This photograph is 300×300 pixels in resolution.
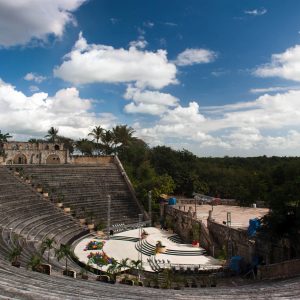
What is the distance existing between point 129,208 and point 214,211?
8.53 metres

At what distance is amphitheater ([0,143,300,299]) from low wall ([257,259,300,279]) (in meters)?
1.18

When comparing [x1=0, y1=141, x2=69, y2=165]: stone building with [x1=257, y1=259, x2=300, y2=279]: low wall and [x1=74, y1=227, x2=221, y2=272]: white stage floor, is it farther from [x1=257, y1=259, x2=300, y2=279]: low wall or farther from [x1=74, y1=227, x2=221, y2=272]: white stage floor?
[x1=257, y1=259, x2=300, y2=279]: low wall

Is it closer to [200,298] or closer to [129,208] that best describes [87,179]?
[129,208]

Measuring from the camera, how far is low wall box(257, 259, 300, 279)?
15.8 meters

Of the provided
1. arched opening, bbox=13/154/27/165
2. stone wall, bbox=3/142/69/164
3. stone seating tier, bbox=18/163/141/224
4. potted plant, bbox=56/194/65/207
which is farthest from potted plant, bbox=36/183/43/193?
arched opening, bbox=13/154/27/165

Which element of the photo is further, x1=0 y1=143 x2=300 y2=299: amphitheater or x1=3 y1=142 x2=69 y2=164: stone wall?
x1=3 y1=142 x2=69 y2=164: stone wall

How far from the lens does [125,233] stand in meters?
31.5

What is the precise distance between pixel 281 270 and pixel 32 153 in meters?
35.1

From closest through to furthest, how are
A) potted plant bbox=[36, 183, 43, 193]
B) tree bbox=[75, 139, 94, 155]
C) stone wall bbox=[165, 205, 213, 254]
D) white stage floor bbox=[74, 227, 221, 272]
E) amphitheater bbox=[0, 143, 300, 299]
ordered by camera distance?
amphitheater bbox=[0, 143, 300, 299] → white stage floor bbox=[74, 227, 221, 272] → stone wall bbox=[165, 205, 213, 254] → potted plant bbox=[36, 183, 43, 193] → tree bbox=[75, 139, 94, 155]

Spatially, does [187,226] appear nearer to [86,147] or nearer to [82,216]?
[82,216]

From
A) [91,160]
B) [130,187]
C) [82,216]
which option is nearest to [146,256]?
[82,216]

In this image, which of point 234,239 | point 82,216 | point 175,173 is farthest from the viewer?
point 175,173

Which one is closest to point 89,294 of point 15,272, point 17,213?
point 15,272

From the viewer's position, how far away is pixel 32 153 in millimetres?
44688
